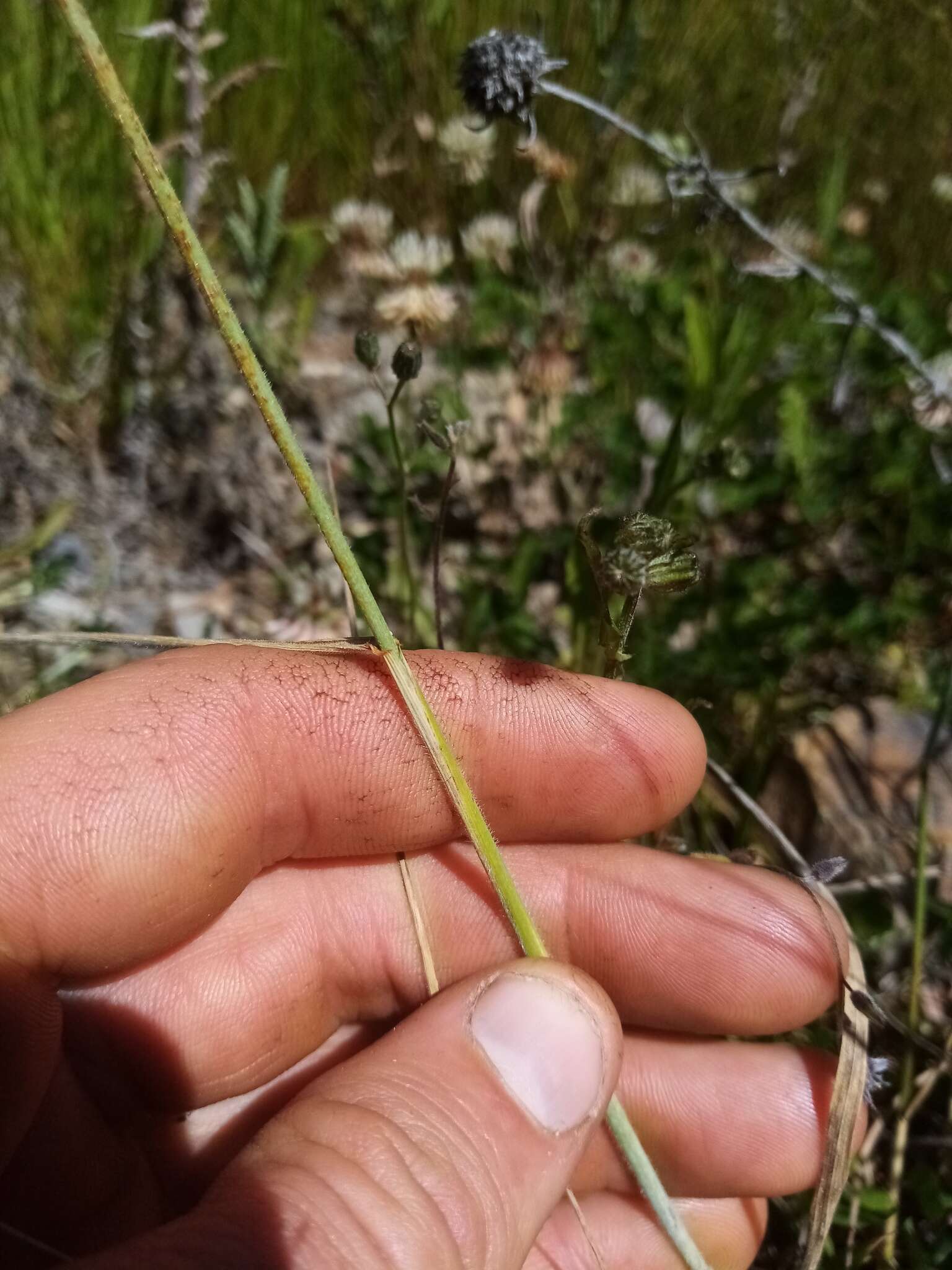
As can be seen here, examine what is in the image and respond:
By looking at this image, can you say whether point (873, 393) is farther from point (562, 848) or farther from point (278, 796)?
point (278, 796)

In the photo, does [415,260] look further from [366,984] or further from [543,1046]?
[543,1046]

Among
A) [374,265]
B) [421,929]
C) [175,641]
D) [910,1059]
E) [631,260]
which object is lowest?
[910,1059]

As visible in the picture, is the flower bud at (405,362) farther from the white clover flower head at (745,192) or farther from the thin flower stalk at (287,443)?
the white clover flower head at (745,192)

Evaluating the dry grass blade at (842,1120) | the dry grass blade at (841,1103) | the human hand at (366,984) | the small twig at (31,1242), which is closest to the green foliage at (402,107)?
the human hand at (366,984)

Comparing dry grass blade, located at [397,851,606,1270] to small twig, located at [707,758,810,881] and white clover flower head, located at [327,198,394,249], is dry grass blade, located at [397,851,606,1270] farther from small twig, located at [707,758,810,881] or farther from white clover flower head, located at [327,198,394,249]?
white clover flower head, located at [327,198,394,249]

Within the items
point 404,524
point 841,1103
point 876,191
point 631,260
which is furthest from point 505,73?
point 876,191

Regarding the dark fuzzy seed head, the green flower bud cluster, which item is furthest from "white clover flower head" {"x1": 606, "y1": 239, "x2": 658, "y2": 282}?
the green flower bud cluster

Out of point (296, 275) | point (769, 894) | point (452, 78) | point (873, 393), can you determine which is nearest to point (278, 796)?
point (769, 894)
